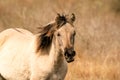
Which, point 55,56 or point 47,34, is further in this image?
point 47,34

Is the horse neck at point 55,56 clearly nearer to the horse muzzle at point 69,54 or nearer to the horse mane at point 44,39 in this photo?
the horse mane at point 44,39

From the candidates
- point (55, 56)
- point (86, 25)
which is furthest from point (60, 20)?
point (86, 25)

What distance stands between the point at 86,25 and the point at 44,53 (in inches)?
290

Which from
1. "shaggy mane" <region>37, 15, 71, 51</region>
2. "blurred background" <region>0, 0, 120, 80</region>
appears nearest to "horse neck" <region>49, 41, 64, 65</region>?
"shaggy mane" <region>37, 15, 71, 51</region>

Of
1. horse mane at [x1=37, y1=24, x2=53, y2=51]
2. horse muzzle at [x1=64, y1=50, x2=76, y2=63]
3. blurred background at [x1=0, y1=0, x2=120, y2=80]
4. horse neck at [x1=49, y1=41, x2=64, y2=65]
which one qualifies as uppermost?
blurred background at [x1=0, y1=0, x2=120, y2=80]

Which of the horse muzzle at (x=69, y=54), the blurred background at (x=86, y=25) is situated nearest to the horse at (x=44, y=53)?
the horse muzzle at (x=69, y=54)

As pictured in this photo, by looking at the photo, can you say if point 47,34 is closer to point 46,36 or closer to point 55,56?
point 46,36

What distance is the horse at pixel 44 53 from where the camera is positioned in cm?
622

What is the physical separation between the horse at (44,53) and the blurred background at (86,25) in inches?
26.4

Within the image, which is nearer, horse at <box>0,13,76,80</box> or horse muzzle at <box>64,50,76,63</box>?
horse muzzle at <box>64,50,76,63</box>

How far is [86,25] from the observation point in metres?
13.9

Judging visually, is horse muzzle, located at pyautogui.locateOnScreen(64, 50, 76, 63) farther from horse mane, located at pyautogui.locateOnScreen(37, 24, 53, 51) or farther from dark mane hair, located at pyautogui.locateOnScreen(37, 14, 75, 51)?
horse mane, located at pyautogui.locateOnScreen(37, 24, 53, 51)

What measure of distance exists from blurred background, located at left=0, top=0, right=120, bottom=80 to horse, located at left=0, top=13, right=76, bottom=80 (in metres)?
0.67

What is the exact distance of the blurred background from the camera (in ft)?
31.8
